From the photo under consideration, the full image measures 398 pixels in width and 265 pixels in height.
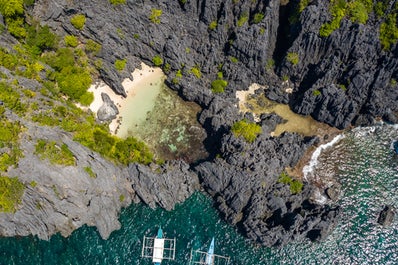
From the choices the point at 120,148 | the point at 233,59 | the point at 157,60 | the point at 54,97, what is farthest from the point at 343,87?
the point at 54,97

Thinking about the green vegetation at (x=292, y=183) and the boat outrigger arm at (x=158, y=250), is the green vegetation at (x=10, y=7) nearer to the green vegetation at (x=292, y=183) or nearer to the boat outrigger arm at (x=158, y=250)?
the boat outrigger arm at (x=158, y=250)

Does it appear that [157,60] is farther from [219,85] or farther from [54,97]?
[54,97]

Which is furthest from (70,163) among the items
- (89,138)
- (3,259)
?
(3,259)

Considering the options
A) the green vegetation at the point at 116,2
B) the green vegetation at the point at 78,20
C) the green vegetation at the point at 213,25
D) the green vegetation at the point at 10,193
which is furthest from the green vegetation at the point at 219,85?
the green vegetation at the point at 10,193

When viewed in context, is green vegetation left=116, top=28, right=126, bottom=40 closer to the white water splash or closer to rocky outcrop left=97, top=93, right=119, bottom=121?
rocky outcrop left=97, top=93, right=119, bottom=121

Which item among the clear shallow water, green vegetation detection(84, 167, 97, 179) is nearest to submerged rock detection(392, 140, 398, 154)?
the clear shallow water
